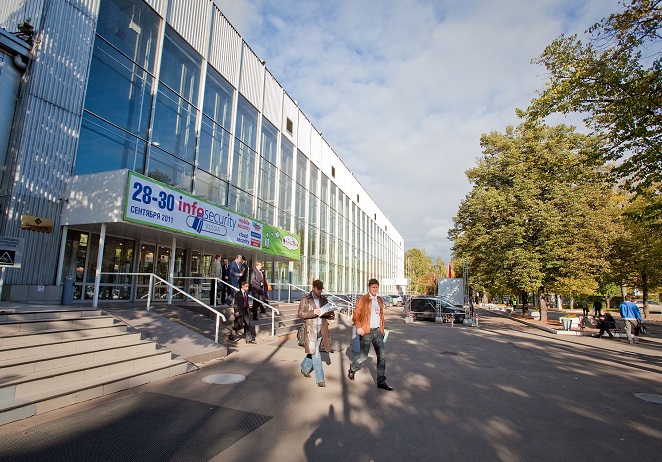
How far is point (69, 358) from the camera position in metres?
5.90

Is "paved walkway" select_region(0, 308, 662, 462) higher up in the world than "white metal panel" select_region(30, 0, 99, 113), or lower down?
lower down

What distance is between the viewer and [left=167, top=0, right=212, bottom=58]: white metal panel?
14.4 meters

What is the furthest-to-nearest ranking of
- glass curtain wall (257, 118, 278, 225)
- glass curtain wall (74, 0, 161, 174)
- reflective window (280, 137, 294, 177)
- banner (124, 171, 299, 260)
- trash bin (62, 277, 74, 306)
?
reflective window (280, 137, 294, 177), glass curtain wall (257, 118, 278, 225), glass curtain wall (74, 0, 161, 174), banner (124, 171, 299, 260), trash bin (62, 277, 74, 306)

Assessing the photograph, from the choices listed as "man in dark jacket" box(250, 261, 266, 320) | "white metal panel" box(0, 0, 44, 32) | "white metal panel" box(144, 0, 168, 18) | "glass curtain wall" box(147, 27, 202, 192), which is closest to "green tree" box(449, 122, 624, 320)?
"man in dark jacket" box(250, 261, 266, 320)

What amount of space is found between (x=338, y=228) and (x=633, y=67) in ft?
85.0

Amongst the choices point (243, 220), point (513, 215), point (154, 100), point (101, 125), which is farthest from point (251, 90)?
point (513, 215)

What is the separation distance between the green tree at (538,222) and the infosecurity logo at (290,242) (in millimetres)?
12414

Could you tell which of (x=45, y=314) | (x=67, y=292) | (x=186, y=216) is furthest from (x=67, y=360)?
(x=186, y=216)

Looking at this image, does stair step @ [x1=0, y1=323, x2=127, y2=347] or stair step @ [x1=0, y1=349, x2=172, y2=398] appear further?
stair step @ [x1=0, y1=323, x2=127, y2=347]

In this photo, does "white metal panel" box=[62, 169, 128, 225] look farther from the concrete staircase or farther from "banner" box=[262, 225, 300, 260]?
"banner" box=[262, 225, 300, 260]

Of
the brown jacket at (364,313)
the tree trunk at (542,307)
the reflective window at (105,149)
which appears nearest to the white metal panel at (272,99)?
the reflective window at (105,149)

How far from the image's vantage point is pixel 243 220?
50.0 feet

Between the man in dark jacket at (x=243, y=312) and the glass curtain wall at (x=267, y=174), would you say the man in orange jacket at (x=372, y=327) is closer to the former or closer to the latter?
the man in dark jacket at (x=243, y=312)

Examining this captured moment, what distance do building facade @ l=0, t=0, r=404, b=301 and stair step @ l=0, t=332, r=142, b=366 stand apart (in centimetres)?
352
